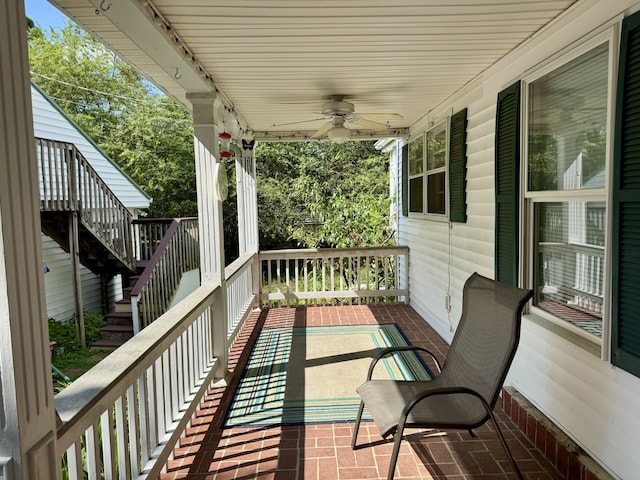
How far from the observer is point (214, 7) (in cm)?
235

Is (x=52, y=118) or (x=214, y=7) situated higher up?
(x=52, y=118)

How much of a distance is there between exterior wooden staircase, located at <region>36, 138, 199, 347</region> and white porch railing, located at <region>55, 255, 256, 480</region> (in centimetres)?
425

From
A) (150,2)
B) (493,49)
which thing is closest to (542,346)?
(493,49)

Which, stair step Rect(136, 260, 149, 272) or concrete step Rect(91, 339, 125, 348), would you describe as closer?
concrete step Rect(91, 339, 125, 348)

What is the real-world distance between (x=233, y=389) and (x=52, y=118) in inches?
295

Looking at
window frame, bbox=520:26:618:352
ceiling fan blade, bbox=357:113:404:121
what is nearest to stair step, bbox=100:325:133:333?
ceiling fan blade, bbox=357:113:404:121

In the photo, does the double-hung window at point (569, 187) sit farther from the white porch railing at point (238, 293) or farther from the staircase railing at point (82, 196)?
the staircase railing at point (82, 196)

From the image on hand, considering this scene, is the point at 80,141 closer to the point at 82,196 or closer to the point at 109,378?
the point at 82,196

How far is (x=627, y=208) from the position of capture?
2.02 meters

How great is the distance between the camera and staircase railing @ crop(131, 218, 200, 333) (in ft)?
23.9

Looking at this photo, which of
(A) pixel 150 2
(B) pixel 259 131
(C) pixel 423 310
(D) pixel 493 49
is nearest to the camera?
(A) pixel 150 2

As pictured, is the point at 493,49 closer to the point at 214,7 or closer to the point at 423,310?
the point at 214,7

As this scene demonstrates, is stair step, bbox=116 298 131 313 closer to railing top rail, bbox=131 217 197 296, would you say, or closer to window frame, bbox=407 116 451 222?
railing top rail, bbox=131 217 197 296

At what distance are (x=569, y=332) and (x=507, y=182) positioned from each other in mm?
1217
